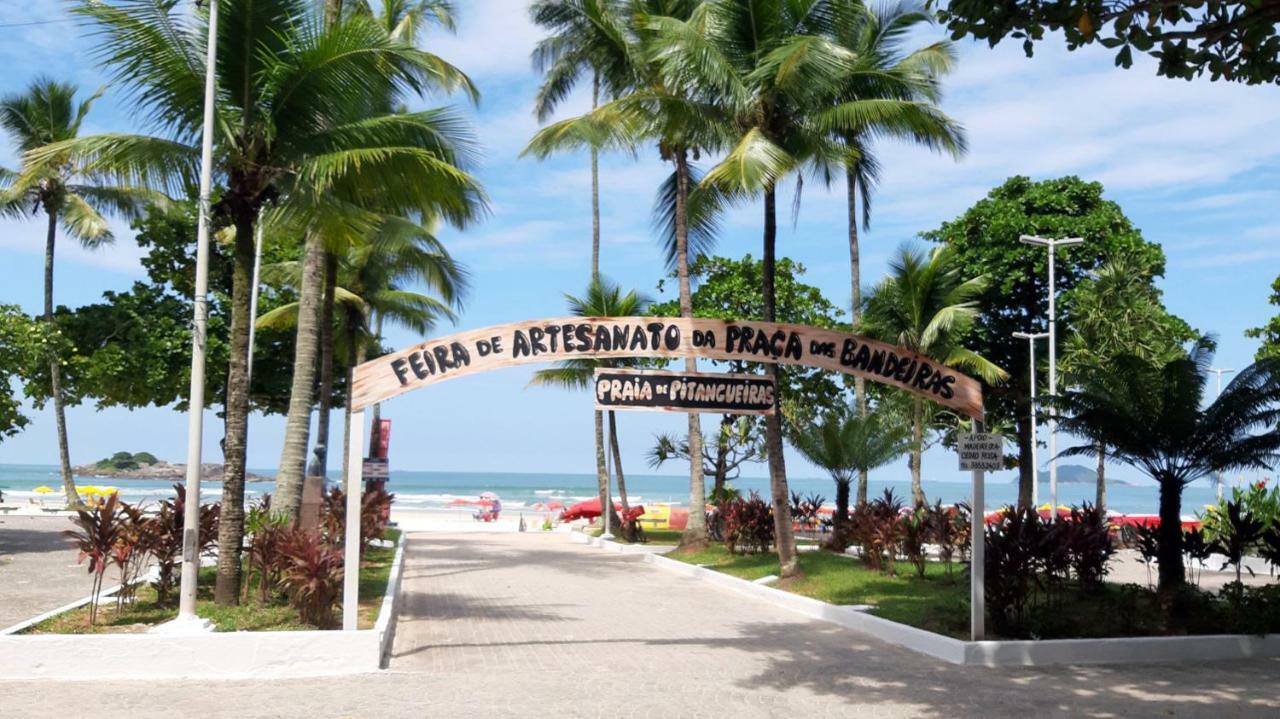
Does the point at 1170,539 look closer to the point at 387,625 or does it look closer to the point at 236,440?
the point at 387,625

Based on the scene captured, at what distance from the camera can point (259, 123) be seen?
12.3 m

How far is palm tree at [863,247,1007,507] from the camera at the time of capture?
27.1m

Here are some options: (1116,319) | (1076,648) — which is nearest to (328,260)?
(1076,648)

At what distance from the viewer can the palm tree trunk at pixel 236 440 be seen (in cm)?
1194

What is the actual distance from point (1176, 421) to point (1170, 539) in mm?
1445

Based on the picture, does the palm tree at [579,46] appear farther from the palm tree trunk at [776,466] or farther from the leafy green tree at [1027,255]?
the leafy green tree at [1027,255]

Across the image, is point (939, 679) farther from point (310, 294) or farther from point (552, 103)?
point (552, 103)

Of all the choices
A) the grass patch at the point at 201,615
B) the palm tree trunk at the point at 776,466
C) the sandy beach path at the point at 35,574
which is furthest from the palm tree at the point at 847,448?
the sandy beach path at the point at 35,574

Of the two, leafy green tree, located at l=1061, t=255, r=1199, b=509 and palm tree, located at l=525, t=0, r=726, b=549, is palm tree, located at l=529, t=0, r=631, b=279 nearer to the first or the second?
palm tree, located at l=525, t=0, r=726, b=549

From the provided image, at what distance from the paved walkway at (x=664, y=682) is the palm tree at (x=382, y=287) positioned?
37.6 feet

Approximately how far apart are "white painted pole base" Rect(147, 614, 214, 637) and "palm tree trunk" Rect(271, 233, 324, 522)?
5968 mm

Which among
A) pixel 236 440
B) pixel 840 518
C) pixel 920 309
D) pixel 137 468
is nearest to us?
pixel 236 440

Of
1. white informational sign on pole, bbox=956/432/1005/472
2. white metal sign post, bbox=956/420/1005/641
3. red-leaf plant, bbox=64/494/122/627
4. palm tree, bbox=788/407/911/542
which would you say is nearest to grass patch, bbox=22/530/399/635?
red-leaf plant, bbox=64/494/122/627

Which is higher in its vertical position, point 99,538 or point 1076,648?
point 99,538
